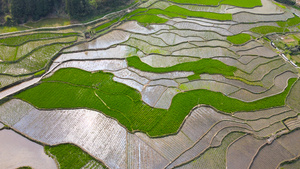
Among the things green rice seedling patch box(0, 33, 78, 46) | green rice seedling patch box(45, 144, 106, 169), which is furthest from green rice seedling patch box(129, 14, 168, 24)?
green rice seedling patch box(45, 144, 106, 169)

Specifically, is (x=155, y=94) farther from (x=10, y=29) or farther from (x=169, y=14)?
(x=10, y=29)

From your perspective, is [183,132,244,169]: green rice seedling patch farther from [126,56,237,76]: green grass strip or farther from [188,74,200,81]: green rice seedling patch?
[126,56,237,76]: green grass strip

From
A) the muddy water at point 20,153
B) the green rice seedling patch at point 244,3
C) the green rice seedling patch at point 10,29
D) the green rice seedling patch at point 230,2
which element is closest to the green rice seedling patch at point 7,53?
the green rice seedling patch at point 10,29

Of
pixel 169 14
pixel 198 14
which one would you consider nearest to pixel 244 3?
pixel 198 14

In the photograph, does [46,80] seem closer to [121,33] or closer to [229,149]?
[121,33]

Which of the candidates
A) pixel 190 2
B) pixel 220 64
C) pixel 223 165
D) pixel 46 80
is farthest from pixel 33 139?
pixel 190 2

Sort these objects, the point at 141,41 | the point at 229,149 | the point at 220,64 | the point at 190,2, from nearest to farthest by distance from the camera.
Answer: the point at 229,149, the point at 220,64, the point at 141,41, the point at 190,2
